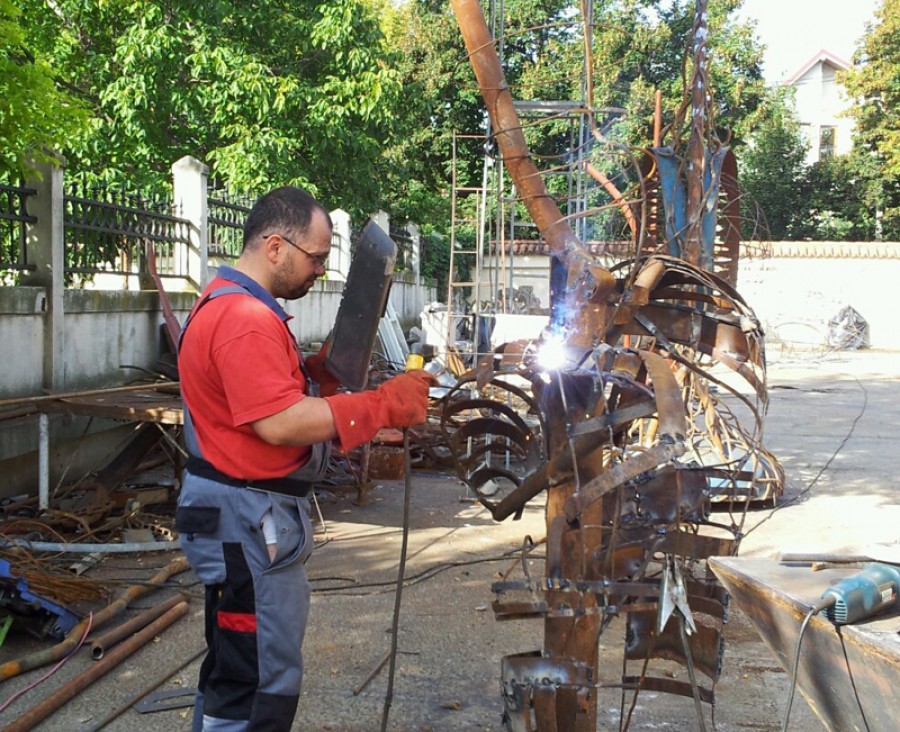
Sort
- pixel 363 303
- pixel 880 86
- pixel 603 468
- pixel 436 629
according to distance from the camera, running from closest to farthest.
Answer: pixel 363 303 < pixel 603 468 < pixel 436 629 < pixel 880 86

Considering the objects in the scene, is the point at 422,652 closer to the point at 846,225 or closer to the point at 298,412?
the point at 298,412

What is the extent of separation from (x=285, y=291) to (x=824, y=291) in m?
24.2

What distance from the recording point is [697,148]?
6043 mm

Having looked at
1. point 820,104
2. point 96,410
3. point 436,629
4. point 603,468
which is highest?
point 820,104

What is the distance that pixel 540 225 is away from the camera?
3.50 meters

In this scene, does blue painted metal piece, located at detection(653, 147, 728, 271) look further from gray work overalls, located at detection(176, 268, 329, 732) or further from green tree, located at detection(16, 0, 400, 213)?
green tree, located at detection(16, 0, 400, 213)

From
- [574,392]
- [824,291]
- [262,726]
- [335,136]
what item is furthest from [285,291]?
[824,291]

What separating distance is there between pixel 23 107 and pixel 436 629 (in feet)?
12.7

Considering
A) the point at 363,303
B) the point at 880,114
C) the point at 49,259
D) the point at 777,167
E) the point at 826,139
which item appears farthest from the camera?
the point at 826,139

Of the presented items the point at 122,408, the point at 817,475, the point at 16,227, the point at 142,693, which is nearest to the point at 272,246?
the point at 142,693

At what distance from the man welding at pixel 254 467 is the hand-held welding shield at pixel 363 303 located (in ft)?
0.86

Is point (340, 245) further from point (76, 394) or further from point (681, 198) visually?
point (681, 198)

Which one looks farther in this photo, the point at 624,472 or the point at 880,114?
the point at 880,114

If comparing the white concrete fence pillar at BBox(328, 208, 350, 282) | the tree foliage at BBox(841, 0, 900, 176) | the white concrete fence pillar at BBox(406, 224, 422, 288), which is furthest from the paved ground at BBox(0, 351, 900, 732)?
the tree foliage at BBox(841, 0, 900, 176)
